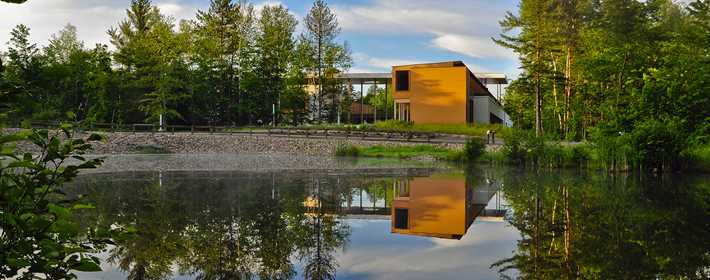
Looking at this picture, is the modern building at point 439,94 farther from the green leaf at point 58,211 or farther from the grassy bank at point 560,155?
the green leaf at point 58,211

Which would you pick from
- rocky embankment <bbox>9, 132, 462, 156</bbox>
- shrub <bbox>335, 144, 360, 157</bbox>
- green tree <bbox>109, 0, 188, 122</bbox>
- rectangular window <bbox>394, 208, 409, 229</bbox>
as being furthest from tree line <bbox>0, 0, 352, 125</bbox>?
rectangular window <bbox>394, 208, 409, 229</bbox>

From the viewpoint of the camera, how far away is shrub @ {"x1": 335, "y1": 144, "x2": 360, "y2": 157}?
33.6 metres

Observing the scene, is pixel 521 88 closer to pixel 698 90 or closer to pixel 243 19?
pixel 698 90

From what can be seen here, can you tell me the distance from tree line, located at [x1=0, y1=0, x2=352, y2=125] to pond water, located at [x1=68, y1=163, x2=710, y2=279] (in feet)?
112

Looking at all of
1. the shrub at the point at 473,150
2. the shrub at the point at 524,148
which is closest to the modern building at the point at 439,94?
the shrub at the point at 473,150

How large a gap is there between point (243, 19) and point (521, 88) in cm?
2642

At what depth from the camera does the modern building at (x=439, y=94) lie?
143 ft

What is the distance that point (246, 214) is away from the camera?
10.1 metres

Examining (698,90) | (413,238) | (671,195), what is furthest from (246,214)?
(698,90)

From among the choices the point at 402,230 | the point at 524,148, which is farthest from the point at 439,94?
the point at 402,230

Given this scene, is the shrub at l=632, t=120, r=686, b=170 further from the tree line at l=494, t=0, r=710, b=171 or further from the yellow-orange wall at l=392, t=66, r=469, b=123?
the yellow-orange wall at l=392, t=66, r=469, b=123

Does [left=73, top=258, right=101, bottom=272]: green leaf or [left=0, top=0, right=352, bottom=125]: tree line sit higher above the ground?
[left=0, top=0, right=352, bottom=125]: tree line

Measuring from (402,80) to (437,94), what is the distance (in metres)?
3.31

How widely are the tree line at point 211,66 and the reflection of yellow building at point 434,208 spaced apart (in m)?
34.8
